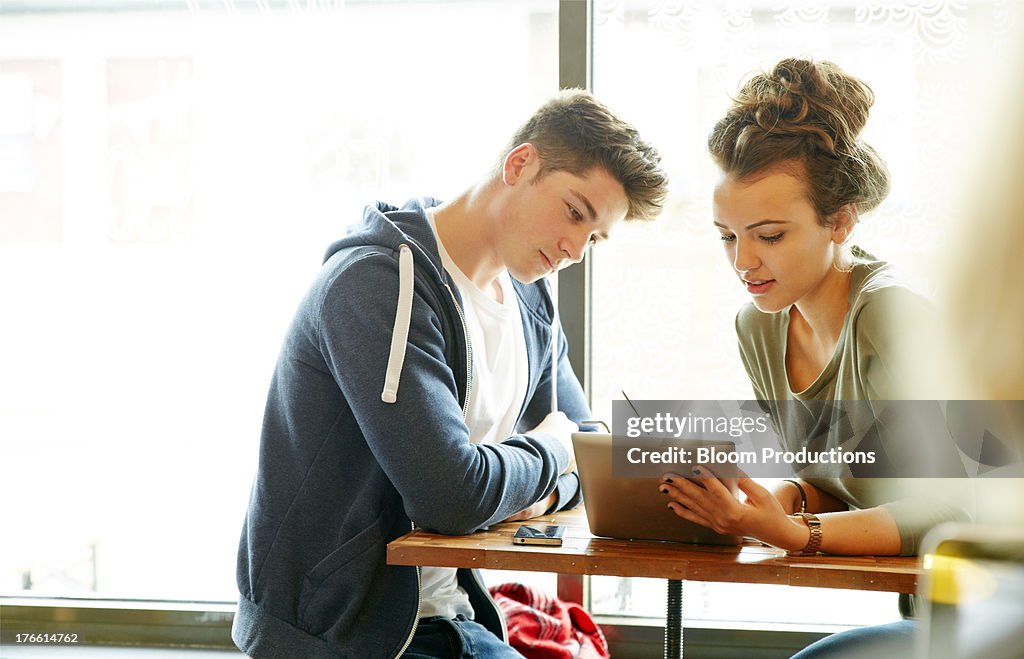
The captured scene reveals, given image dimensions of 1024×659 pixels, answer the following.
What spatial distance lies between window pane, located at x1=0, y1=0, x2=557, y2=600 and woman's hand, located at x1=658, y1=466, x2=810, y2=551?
3.83ft

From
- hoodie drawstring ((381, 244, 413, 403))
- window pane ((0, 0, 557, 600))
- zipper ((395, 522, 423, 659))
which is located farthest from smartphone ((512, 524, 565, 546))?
window pane ((0, 0, 557, 600))

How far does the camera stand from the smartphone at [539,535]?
1469 millimetres

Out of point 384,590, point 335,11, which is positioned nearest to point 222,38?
point 335,11

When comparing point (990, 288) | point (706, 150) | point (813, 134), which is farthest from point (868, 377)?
point (990, 288)

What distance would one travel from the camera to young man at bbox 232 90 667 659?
1.51 meters

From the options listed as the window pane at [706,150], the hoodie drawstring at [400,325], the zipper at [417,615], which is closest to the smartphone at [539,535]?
the zipper at [417,615]

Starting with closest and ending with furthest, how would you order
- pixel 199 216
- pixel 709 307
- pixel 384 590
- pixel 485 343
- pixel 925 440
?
1. pixel 925 440
2. pixel 384 590
3. pixel 485 343
4. pixel 709 307
5. pixel 199 216

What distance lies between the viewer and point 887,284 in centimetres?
151

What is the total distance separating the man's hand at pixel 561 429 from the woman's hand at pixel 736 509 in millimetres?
370

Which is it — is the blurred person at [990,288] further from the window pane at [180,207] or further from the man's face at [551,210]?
the window pane at [180,207]

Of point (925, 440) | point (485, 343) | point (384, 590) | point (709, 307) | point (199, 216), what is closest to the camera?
point (925, 440)

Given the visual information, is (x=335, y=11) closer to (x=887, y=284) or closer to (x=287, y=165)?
(x=287, y=165)

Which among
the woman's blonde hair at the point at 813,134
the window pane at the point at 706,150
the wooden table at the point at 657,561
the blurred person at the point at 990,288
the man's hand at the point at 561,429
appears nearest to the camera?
the blurred person at the point at 990,288

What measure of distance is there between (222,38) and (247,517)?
1.30m
